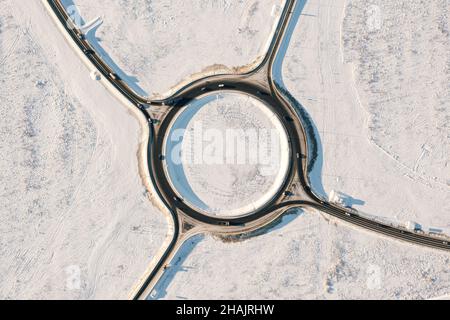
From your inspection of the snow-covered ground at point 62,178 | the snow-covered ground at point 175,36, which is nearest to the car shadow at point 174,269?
the snow-covered ground at point 62,178

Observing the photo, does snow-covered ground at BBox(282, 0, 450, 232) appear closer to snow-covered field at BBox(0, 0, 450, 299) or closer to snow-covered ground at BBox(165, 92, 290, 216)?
snow-covered field at BBox(0, 0, 450, 299)

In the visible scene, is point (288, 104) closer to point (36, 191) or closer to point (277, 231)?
point (277, 231)

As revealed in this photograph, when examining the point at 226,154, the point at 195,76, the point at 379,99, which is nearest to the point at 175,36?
the point at 195,76

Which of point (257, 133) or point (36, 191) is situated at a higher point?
point (257, 133)

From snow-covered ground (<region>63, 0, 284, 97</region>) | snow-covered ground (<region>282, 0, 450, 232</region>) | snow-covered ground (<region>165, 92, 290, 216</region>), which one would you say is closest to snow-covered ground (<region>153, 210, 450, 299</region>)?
snow-covered ground (<region>282, 0, 450, 232</region>)

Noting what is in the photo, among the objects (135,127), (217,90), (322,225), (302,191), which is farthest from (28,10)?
(322,225)

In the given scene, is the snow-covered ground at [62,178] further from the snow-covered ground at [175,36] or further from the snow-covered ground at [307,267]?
the snow-covered ground at [307,267]
